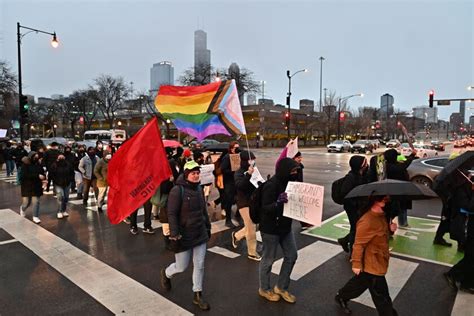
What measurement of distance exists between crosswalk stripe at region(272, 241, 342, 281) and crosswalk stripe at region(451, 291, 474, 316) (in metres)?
1.92

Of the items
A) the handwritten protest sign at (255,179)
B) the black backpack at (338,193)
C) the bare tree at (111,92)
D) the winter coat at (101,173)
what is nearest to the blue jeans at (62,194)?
the winter coat at (101,173)

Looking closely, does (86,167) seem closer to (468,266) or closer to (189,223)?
(189,223)

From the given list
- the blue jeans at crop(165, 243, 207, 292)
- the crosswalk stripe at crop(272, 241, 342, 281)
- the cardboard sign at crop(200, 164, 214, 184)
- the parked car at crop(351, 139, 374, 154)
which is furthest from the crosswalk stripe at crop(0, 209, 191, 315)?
the parked car at crop(351, 139, 374, 154)

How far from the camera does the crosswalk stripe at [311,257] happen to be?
5.23 m

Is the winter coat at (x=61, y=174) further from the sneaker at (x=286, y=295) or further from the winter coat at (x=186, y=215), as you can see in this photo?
the sneaker at (x=286, y=295)

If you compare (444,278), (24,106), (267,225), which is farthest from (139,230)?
(24,106)

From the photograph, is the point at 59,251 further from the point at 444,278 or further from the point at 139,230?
the point at 444,278

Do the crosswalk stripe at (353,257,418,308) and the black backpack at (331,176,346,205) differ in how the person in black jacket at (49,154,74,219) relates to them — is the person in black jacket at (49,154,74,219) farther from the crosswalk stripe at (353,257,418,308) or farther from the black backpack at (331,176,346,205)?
the crosswalk stripe at (353,257,418,308)

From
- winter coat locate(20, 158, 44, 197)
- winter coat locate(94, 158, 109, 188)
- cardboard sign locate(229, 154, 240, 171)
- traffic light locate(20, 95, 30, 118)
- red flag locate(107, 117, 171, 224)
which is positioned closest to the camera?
red flag locate(107, 117, 171, 224)

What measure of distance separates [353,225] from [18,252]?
6075mm

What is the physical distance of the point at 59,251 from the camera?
243 inches

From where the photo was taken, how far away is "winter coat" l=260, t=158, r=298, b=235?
12.9 ft

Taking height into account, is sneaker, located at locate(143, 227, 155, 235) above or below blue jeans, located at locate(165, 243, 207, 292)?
below

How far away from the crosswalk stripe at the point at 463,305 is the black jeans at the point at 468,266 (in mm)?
173
